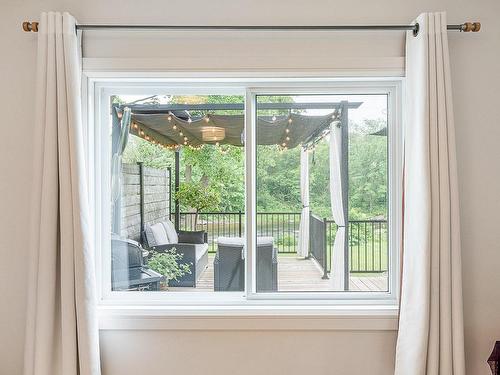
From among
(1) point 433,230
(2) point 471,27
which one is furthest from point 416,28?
(1) point 433,230

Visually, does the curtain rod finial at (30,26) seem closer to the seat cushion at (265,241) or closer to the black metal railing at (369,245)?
the seat cushion at (265,241)

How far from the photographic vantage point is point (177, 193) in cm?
217

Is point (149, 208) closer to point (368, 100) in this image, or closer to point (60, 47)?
point (60, 47)

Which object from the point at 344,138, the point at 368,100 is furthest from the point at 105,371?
the point at 368,100

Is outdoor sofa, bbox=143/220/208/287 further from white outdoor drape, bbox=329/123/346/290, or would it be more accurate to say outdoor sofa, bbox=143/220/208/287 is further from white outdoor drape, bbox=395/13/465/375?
white outdoor drape, bbox=395/13/465/375

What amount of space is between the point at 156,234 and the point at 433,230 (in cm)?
152

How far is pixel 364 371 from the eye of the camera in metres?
1.99

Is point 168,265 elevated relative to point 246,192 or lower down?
lower down

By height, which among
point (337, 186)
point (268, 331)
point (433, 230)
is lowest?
point (268, 331)

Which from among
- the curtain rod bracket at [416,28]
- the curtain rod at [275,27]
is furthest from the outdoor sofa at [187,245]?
the curtain rod bracket at [416,28]

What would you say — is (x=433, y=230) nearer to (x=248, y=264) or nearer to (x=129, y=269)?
(x=248, y=264)

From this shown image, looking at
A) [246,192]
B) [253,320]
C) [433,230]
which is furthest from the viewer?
[246,192]

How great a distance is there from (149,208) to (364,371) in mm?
1512

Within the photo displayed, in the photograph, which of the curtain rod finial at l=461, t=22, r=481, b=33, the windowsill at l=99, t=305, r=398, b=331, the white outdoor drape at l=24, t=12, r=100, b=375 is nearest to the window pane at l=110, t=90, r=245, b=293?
the windowsill at l=99, t=305, r=398, b=331
